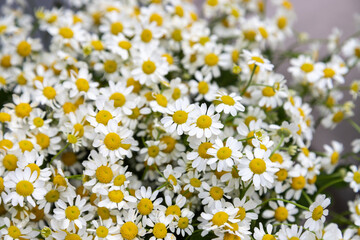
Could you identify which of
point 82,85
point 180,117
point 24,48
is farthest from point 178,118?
point 24,48

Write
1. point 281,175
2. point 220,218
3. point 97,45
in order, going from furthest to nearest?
point 97,45 → point 281,175 → point 220,218

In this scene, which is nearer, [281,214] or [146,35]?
[281,214]

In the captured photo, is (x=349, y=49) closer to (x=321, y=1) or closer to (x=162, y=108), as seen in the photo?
(x=321, y=1)

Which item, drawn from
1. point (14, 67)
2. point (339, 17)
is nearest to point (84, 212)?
point (14, 67)

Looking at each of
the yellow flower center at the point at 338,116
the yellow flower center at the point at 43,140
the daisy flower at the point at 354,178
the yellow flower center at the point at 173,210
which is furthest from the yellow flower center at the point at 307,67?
the yellow flower center at the point at 43,140

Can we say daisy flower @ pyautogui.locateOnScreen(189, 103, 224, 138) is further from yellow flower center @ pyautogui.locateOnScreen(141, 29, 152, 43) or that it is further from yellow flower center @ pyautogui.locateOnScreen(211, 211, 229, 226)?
yellow flower center @ pyautogui.locateOnScreen(141, 29, 152, 43)

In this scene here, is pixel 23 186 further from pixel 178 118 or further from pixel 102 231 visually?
pixel 178 118
